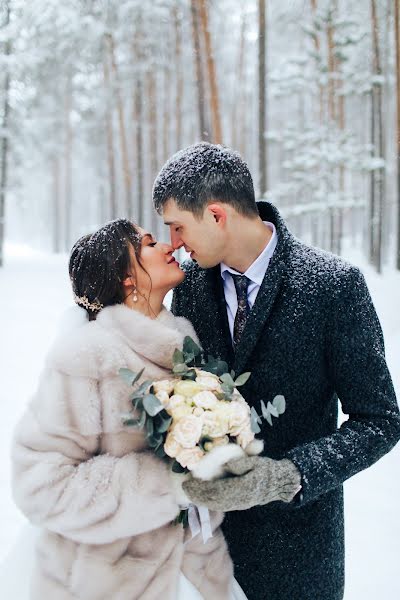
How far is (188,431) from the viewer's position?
171cm

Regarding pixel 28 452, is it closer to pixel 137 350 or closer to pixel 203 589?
pixel 137 350

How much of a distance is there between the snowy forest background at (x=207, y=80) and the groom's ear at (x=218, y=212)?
932cm

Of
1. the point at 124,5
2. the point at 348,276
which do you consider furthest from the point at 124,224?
the point at 124,5

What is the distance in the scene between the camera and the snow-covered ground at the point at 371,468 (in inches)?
163

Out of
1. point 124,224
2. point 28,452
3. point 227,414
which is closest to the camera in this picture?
point 227,414

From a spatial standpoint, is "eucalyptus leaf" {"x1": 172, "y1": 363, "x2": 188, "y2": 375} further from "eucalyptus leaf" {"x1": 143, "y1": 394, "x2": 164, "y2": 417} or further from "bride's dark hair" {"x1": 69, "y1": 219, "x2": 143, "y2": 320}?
"bride's dark hair" {"x1": 69, "y1": 219, "x2": 143, "y2": 320}

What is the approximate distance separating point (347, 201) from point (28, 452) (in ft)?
44.4

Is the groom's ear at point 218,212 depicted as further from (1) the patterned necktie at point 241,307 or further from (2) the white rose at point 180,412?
(2) the white rose at point 180,412

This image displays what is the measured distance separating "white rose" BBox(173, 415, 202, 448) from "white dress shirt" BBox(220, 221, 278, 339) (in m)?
0.63

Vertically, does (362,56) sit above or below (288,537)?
above

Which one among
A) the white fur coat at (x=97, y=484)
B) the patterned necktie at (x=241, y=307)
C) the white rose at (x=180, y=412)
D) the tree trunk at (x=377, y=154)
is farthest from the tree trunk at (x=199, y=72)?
the white rose at (x=180, y=412)

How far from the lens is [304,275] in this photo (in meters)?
2.07

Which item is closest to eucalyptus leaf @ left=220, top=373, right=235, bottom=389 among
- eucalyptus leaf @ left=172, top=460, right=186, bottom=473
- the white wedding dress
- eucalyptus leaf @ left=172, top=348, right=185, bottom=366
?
eucalyptus leaf @ left=172, top=348, right=185, bottom=366

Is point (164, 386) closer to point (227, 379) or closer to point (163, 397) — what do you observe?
point (163, 397)
